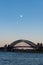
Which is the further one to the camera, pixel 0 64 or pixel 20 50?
pixel 20 50

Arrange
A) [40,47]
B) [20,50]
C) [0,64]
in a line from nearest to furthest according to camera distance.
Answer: [0,64], [40,47], [20,50]

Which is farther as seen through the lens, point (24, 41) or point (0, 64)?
point (24, 41)

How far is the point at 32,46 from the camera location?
5758 inches

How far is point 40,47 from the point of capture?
143875 millimetres

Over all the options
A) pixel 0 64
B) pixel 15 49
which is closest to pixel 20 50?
pixel 15 49

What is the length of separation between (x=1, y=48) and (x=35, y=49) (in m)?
22.1

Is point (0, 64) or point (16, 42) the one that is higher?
point (16, 42)

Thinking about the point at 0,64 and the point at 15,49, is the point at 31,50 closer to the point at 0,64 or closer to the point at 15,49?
the point at 15,49

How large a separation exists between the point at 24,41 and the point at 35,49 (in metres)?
6.45

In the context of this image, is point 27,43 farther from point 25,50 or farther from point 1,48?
point 1,48

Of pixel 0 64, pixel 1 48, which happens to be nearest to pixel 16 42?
pixel 1 48

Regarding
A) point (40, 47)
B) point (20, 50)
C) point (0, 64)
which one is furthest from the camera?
point (20, 50)

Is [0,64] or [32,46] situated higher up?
[32,46]

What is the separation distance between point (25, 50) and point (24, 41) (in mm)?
5511
